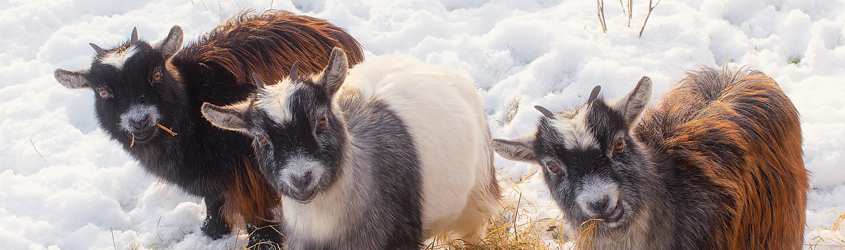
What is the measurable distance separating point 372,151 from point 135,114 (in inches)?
58.7

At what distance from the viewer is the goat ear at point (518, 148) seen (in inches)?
135

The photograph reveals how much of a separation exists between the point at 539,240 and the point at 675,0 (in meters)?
3.12

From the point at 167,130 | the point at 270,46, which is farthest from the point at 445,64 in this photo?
the point at 167,130

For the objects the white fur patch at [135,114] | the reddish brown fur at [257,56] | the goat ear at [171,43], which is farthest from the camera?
the reddish brown fur at [257,56]

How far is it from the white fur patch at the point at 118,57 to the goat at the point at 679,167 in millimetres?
2324

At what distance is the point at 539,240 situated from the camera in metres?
4.57

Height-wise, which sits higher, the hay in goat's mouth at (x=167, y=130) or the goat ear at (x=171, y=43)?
the goat ear at (x=171, y=43)

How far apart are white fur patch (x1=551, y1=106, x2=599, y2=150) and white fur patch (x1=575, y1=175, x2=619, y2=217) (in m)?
0.15

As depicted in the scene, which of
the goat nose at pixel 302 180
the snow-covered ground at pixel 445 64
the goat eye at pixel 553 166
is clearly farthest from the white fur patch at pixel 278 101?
the snow-covered ground at pixel 445 64

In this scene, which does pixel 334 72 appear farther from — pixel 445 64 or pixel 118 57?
pixel 445 64

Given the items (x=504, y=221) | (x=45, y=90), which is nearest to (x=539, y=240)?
(x=504, y=221)

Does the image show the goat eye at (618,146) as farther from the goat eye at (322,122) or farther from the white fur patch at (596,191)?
the goat eye at (322,122)

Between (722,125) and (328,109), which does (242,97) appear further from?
(722,125)

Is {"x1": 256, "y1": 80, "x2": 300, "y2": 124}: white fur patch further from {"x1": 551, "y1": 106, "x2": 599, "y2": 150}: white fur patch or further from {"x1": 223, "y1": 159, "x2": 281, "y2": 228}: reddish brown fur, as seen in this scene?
{"x1": 551, "y1": 106, "x2": 599, "y2": 150}: white fur patch
